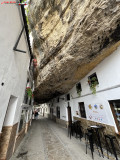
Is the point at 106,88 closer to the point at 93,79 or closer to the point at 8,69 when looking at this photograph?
the point at 93,79

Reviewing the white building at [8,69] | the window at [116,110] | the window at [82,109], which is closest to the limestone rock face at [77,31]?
the white building at [8,69]

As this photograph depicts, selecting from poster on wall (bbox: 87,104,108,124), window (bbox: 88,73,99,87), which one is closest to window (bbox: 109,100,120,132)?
poster on wall (bbox: 87,104,108,124)

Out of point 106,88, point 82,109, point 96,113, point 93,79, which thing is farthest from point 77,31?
point 82,109

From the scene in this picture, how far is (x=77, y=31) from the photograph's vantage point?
2.92m

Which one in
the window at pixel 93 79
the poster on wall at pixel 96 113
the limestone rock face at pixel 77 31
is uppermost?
the limestone rock face at pixel 77 31

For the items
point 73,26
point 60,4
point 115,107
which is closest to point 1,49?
point 73,26

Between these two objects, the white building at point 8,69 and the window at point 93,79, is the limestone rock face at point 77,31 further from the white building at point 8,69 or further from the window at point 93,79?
the white building at point 8,69

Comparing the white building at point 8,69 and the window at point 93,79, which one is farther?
the window at point 93,79

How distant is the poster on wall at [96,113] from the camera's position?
3827 mm

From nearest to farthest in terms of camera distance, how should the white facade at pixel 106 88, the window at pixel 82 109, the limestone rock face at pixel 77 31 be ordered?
1. the limestone rock face at pixel 77 31
2. the white facade at pixel 106 88
3. the window at pixel 82 109

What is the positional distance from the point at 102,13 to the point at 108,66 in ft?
8.15

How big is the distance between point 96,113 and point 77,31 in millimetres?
4722

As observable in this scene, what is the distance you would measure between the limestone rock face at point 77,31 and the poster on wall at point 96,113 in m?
2.51

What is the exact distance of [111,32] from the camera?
282 cm
